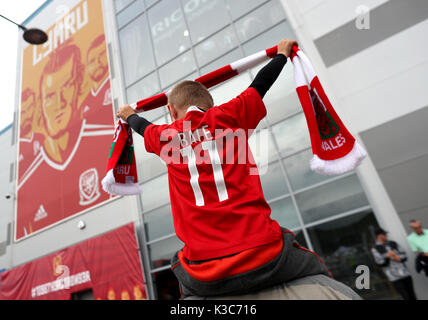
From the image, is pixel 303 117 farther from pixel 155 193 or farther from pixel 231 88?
pixel 155 193

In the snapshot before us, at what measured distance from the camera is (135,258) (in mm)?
6859

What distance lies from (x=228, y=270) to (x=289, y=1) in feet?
24.1

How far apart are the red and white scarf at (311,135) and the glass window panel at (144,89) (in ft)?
20.5

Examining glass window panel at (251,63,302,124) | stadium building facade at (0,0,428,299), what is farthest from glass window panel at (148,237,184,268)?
glass window panel at (251,63,302,124)

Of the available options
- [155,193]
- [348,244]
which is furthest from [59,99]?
[348,244]

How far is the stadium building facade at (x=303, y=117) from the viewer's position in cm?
477

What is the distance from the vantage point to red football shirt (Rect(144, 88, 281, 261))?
95cm

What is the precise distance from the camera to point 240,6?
715 centimetres

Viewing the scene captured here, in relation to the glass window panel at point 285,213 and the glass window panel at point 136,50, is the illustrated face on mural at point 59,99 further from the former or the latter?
the glass window panel at point 285,213

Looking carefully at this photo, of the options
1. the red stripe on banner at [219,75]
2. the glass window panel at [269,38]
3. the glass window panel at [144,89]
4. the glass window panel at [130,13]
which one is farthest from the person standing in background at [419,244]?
the glass window panel at [130,13]

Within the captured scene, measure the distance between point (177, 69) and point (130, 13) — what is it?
381cm

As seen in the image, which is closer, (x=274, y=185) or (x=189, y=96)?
(x=189, y=96)

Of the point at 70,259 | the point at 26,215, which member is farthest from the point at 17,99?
the point at 70,259
